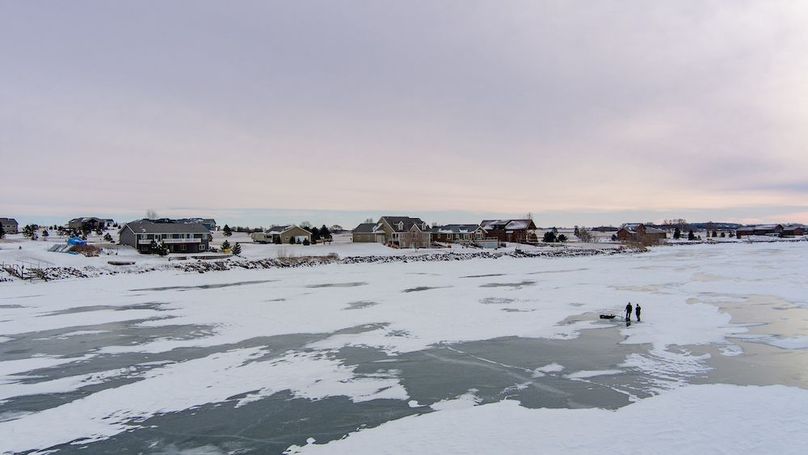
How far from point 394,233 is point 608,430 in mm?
70236

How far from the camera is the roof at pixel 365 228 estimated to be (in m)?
80.5

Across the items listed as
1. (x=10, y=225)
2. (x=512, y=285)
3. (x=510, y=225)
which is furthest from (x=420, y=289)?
(x=10, y=225)

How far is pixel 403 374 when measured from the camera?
44.9ft

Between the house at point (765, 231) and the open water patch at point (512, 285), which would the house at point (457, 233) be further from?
the house at point (765, 231)

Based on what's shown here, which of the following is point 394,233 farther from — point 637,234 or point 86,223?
point 86,223

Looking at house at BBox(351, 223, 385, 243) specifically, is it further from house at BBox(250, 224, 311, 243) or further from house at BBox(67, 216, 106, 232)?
house at BBox(67, 216, 106, 232)

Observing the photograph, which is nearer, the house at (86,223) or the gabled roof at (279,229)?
the gabled roof at (279,229)

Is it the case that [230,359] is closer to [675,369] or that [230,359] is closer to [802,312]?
[675,369]

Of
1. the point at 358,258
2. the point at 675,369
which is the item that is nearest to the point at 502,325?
the point at 675,369

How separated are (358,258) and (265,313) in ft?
118

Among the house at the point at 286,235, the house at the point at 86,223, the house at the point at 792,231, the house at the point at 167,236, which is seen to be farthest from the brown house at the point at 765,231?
the house at the point at 86,223

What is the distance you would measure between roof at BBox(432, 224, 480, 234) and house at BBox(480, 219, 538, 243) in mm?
5264

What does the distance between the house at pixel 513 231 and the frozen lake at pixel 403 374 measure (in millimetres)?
68382

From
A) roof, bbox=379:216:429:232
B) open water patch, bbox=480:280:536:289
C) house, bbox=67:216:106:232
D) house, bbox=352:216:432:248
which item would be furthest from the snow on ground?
house, bbox=67:216:106:232
